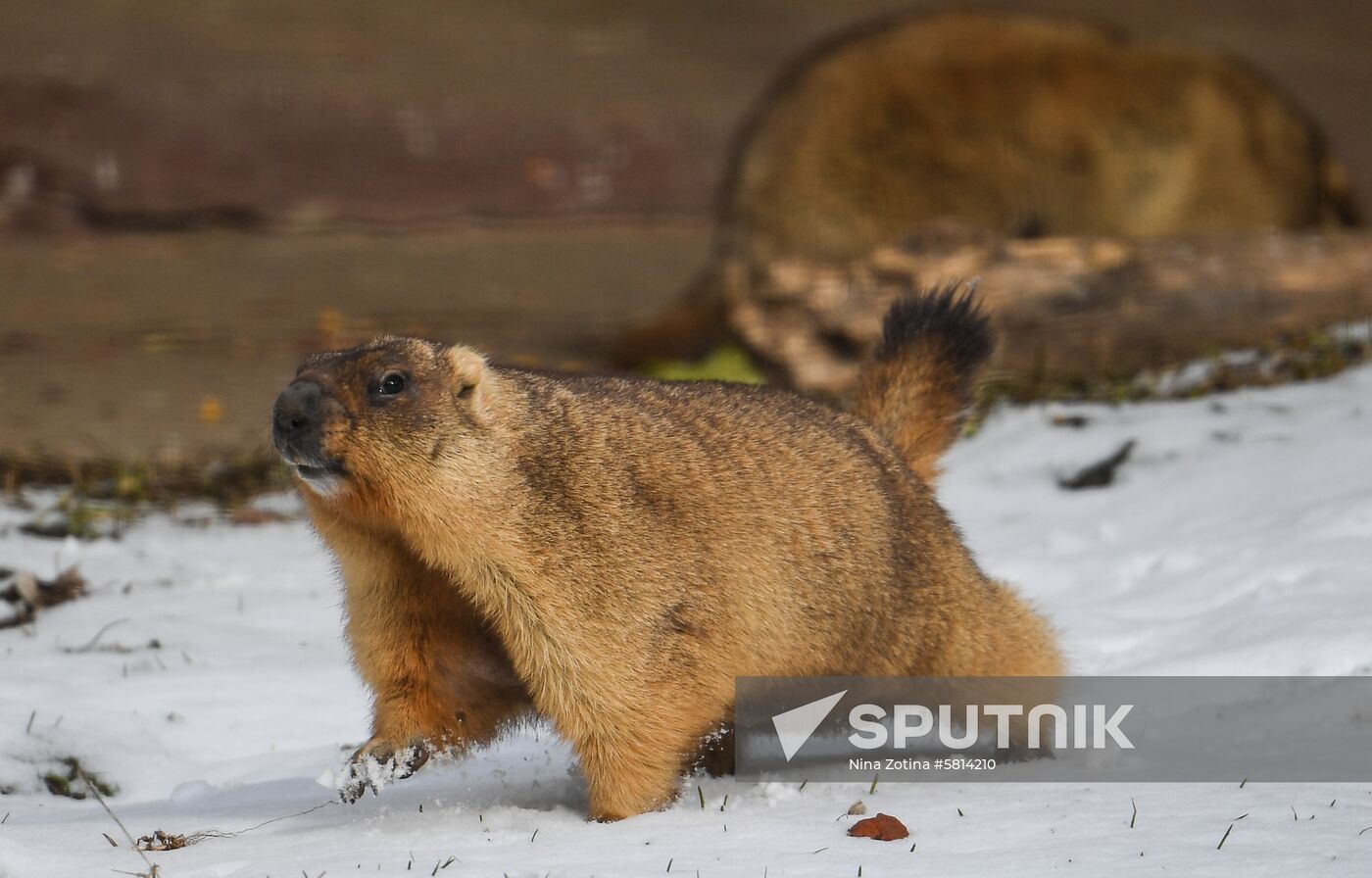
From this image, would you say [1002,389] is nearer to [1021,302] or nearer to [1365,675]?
[1021,302]

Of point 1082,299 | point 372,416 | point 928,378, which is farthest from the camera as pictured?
point 1082,299

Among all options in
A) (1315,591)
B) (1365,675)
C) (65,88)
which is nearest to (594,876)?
(1365,675)

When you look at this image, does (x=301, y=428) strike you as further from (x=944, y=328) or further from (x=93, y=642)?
(x=93, y=642)

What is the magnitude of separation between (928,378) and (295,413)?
87.1 inches

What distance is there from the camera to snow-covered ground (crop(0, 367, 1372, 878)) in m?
3.79

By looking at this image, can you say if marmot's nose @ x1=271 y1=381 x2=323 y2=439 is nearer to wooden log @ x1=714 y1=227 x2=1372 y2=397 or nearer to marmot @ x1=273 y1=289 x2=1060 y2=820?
marmot @ x1=273 y1=289 x2=1060 y2=820

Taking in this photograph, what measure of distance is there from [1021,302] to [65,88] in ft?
26.9

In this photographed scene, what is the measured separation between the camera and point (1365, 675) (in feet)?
16.3

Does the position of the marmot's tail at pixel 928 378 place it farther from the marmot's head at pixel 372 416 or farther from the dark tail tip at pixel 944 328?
the marmot's head at pixel 372 416

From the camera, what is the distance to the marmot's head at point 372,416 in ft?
13.3

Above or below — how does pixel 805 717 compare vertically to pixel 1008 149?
below

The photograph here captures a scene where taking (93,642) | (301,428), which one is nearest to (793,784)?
(301,428)

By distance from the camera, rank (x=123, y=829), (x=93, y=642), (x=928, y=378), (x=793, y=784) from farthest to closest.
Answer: (x=93, y=642), (x=928, y=378), (x=793, y=784), (x=123, y=829)

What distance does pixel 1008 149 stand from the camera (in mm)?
11125
